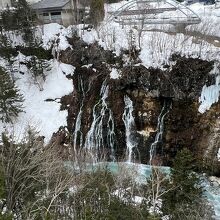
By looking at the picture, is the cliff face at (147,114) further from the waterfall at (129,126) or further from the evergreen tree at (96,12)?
the evergreen tree at (96,12)

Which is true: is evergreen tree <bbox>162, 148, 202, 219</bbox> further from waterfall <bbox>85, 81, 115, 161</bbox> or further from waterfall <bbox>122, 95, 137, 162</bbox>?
waterfall <bbox>85, 81, 115, 161</bbox>

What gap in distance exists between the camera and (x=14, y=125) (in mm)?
30312

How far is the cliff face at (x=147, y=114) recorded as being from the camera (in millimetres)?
28266

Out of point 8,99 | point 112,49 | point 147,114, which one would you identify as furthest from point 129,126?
point 8,99

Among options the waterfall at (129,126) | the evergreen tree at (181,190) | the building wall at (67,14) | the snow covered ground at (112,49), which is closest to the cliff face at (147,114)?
the waterfall at (129,126)

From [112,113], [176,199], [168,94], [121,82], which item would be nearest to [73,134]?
[112,113]

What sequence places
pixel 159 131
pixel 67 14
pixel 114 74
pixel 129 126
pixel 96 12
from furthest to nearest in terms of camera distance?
pixel 67 14 < pixel 96 12 < pixel 114 74 < pixel 129 126 < pixel 159 131

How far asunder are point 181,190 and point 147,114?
11.9 metres

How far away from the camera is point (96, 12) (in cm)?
3591

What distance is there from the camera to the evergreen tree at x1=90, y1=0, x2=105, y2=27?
35612mm

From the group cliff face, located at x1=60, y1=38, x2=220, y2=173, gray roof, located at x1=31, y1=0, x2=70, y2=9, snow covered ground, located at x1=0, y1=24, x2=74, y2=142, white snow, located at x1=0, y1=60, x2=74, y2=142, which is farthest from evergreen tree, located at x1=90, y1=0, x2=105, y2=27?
cliff face, located at x1=60, y1=38, x2=220, y2=173

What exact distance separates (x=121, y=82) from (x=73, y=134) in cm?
619

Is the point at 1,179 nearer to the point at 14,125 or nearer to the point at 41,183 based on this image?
the point at 41,183

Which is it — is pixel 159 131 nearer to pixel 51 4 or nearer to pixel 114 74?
pixel 114 74
